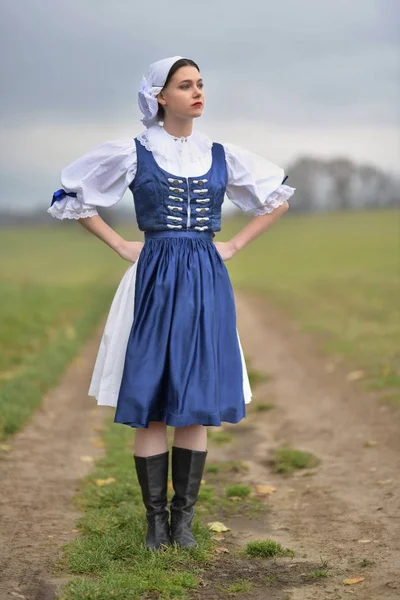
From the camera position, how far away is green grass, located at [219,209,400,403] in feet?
34.8

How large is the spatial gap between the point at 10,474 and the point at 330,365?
15.4ft

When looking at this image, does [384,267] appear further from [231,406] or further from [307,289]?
[231,406]

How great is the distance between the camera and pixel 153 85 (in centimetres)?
431

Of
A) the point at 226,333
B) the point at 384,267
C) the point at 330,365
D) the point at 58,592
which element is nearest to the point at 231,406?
the point at 226,333

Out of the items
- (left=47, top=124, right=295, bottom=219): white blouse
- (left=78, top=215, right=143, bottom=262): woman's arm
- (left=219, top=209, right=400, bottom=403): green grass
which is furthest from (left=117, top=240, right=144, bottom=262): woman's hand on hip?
(left=219, top=209, right=400, bottom=403): green grass

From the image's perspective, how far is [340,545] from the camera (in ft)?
14.4

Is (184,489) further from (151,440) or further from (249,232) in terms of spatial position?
(249,232)

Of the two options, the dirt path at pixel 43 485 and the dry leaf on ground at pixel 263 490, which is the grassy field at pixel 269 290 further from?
the dry leaf on ground at pixel 263 490

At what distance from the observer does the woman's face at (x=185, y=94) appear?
4238 mm

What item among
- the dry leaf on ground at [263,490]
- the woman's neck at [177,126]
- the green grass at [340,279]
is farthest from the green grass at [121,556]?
the green grass at [340,279]

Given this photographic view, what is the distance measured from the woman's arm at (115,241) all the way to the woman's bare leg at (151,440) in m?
0.73

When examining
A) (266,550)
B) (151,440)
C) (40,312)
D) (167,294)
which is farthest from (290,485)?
(40,312)

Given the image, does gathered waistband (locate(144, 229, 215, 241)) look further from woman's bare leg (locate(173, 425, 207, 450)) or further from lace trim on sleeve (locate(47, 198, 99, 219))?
woman's bare leg (locate(173, 425, 207, 450))

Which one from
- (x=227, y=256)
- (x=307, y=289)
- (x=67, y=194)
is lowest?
(x=307, y=289)
